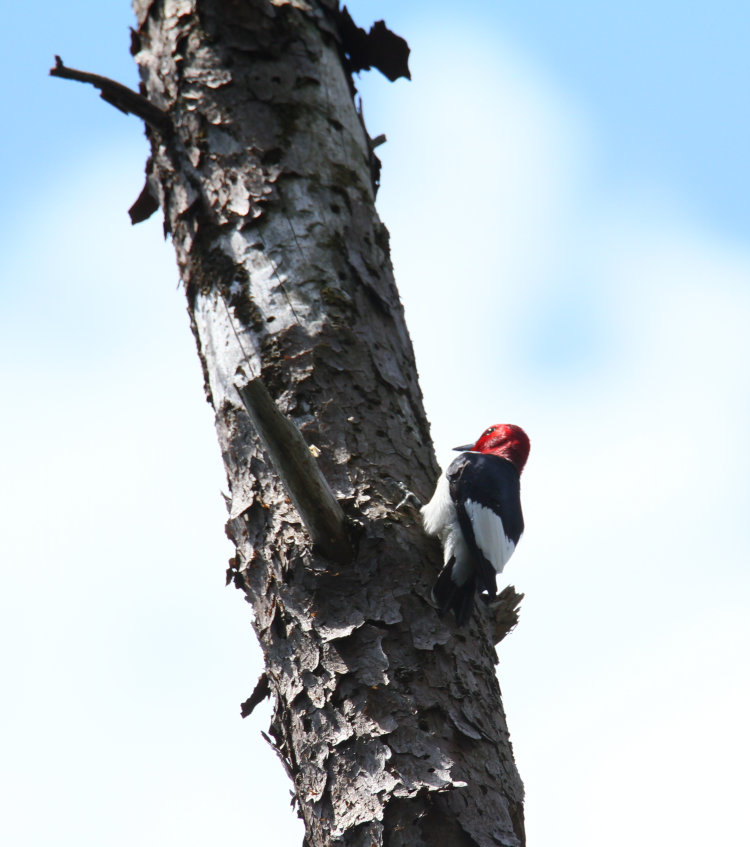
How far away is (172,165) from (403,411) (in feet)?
3.63

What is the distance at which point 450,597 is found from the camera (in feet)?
7.84

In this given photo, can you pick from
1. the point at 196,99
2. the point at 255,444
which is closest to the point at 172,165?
the point at 196,99

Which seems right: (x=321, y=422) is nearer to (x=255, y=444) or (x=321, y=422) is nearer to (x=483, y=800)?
(x=255, y=444)

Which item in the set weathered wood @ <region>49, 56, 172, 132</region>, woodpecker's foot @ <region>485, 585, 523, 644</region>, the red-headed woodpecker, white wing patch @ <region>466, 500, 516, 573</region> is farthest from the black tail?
weathered wood @ <region>49, 56, 172, 132</region>

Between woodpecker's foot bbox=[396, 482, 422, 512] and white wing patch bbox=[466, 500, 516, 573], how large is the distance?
0.61m

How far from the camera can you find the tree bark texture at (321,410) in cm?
207

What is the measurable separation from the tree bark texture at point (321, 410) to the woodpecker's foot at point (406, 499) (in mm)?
25

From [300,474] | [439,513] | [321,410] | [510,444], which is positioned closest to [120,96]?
[321,410]

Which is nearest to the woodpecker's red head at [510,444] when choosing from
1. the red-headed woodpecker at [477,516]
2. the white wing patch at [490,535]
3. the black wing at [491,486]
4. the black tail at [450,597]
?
the red-headed woodpecker at [477,516]

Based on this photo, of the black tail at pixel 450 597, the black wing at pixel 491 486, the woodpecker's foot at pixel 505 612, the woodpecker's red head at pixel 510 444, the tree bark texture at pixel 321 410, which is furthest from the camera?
the woodpecker's red head at pixel 510 444

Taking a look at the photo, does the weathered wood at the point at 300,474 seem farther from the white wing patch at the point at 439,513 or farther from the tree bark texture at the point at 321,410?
the white wing patch at the point at 439,513

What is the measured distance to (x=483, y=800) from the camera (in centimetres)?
203

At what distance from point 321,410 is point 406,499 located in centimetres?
34

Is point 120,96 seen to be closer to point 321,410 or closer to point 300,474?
point 321,410
